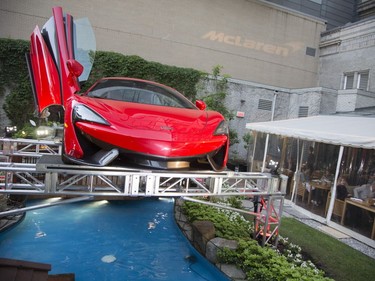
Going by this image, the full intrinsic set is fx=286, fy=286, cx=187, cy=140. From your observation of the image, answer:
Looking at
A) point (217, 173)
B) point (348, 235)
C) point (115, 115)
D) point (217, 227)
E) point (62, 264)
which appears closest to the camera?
point (115, 115)

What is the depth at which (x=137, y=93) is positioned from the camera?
3.84 metres

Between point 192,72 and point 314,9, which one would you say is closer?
point 192,72

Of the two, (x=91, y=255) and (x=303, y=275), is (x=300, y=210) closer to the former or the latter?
(x=303, y=275)

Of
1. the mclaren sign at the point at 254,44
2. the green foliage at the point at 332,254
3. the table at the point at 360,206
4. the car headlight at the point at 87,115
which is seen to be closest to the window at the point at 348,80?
the mclaren sign at the point at 254,44

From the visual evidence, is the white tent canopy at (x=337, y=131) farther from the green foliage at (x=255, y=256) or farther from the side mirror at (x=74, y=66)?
the side mirror at (x=74, y=66)

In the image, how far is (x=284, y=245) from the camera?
5273 millimetres

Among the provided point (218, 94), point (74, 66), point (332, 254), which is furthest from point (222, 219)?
point (218, 94)

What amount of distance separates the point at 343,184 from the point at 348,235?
1.09 metres

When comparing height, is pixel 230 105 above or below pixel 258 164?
above

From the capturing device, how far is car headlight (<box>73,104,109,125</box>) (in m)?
2.86

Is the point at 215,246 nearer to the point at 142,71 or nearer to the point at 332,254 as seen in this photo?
the point at 332,254

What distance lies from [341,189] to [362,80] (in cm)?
930

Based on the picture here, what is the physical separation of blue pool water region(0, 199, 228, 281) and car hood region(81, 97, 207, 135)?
2.66 m

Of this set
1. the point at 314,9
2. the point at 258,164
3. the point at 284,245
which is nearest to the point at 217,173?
the point at 284,245
